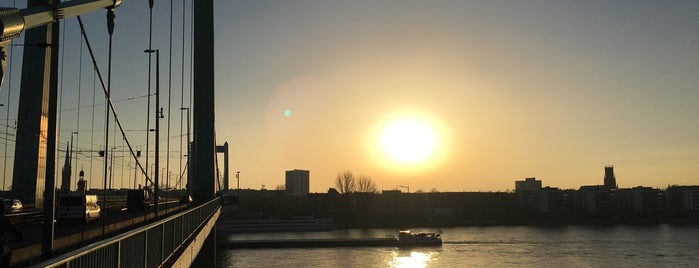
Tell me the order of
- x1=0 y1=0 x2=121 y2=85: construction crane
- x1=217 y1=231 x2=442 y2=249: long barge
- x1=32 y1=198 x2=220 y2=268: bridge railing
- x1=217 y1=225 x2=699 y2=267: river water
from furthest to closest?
1. x1=217 y1=231 x2=442 y2=249: long barge
2. x1=217 y1=225 x2=699 y2=267: river water
3. x1=0 y1=0 x2=121 y2=85: construction crane
4. x1=32 y1=198 x2=220 y2=268: bridge railing

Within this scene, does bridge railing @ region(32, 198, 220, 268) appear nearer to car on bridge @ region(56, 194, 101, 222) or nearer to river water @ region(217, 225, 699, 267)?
car on bridge @ region(56, 194, 101, 222)

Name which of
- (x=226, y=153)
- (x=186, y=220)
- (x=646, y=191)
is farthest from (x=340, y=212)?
(x=186, y=220)

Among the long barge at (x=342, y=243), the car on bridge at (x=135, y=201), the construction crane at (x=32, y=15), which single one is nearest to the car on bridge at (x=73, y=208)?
the car on bridge at (x=135, y=201)

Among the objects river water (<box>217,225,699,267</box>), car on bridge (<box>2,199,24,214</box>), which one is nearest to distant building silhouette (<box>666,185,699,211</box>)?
river water (<box>217,225,699,267</box>)

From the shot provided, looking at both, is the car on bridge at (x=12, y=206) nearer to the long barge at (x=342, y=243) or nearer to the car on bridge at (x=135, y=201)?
the car on bridge at (x=135, y=201)

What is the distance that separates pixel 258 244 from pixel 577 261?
4128 cm

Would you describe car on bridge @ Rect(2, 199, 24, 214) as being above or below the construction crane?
below

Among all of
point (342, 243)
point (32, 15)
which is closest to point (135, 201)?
point (32, 15)

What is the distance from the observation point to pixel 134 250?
822 centimetres

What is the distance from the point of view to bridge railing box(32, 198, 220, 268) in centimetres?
545

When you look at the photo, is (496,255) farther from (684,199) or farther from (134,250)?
(684,199)

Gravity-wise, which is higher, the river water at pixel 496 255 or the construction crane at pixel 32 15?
the construction crane at pixel 32 15

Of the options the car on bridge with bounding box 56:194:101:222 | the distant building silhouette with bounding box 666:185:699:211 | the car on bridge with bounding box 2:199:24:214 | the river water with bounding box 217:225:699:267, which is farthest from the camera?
the distant building silhouette with bounding box 666:185:699:211

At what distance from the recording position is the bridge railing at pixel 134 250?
5449mm
